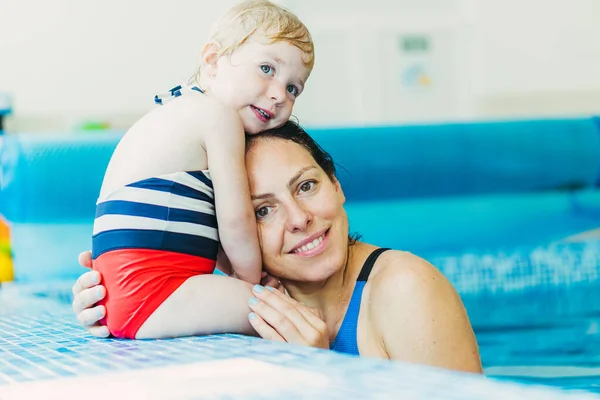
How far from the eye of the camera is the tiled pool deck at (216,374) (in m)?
1.04

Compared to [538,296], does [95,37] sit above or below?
above

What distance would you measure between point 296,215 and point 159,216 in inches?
11.6

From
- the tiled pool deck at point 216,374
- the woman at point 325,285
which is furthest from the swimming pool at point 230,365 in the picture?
the woman at point 325,285

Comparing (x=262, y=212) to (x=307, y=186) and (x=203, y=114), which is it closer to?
(x=307, y=186)

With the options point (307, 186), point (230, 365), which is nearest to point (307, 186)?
point (307, 186)

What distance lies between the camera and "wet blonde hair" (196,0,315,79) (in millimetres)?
1960

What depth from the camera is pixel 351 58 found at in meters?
8.73

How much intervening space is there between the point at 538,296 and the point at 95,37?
17.2ft

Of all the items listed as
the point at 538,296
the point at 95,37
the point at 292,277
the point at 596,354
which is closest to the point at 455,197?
the point at 538,296

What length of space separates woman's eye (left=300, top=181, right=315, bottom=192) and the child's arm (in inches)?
5.4

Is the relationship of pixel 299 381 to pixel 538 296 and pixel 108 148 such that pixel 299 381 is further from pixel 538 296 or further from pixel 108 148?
pixel 108 148

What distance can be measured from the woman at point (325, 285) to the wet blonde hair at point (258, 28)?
21 cm

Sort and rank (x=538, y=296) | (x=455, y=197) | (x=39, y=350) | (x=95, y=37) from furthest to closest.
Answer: (x=95, y=37) → (x=455, y=197) → (x=538, y=296) → (x=39, y=350)

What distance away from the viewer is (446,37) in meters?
9.09
